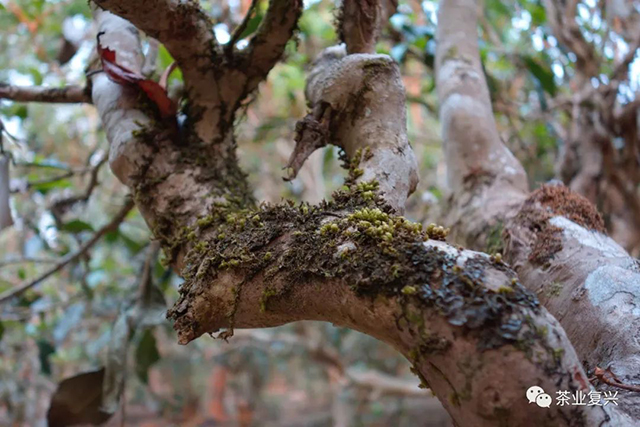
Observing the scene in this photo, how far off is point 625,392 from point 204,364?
299 inches

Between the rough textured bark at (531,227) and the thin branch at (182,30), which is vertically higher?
the thin branch at (182,30)

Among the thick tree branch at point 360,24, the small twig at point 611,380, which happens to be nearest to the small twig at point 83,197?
the thick tree branch at point 360,24

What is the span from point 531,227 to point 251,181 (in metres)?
3.35

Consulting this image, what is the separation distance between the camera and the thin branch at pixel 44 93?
1.30m

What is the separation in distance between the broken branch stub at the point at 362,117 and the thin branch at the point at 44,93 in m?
0.59

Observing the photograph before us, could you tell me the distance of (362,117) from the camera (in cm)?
107

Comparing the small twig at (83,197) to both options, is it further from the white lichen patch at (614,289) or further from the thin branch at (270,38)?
the white lichen patch at (614,289)

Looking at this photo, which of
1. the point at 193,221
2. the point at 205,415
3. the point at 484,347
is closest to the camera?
the point at 484,347

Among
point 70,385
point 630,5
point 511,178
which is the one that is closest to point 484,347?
point 511,178

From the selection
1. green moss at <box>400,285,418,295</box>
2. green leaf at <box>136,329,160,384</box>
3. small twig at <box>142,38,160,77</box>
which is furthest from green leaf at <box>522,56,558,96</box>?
green moss at <box>400,285,418,295</box>

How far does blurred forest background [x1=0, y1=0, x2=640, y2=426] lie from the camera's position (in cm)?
223

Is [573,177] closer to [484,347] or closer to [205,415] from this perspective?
[484,347]

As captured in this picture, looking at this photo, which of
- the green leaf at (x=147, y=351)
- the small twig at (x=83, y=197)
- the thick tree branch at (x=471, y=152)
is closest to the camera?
the thick tree branch at (x=471, y=152)

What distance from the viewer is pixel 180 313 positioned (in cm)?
79
